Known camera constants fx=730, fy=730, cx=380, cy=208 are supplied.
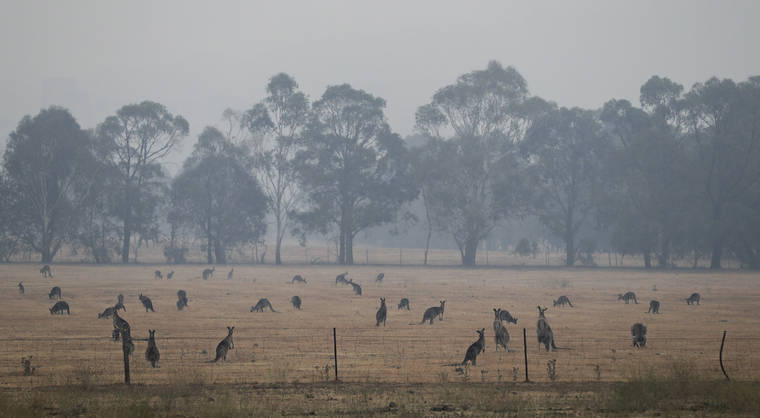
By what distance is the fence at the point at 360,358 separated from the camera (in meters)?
16.8

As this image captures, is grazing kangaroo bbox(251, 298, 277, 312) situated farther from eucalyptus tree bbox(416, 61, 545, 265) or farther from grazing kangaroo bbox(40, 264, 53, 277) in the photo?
eucalyptus tree bbox(416, 61, 545, 265)

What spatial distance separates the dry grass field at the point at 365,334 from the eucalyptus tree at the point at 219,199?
2836 cm

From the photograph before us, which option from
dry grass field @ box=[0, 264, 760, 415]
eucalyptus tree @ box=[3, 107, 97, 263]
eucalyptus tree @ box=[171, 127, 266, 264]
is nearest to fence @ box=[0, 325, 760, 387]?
dry grass field @ box=[0, 264, 760, 415]

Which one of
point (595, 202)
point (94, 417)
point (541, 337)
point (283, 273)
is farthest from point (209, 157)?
point (94, 417)

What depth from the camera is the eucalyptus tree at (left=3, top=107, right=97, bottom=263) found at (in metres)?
75.9

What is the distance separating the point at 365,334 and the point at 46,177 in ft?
210

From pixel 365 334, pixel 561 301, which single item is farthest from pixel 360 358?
pixel 561 301

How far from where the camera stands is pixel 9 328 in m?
25.9

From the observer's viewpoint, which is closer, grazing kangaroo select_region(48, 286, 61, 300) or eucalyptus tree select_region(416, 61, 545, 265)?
grazing kangaroo select_region(48, 286, 61, 300)

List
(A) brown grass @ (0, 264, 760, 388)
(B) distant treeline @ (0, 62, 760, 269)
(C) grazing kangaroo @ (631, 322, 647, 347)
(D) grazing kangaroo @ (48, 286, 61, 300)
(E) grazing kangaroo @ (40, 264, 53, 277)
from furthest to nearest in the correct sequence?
(B) distant treeline @ (0, 62, 760, 269), (E) grazing kangaroo @ (40, 264, 53, 277), (D) grazing kangaroo @ (48, 286, 61, 300), (C) grazing kangaroo @ (631, 322, 647, 347), (A) brown grass @ (0, 264, 760, 388)

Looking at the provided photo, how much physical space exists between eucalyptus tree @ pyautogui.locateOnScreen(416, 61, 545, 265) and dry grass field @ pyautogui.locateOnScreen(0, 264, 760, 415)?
27368 mm

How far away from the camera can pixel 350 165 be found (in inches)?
3250

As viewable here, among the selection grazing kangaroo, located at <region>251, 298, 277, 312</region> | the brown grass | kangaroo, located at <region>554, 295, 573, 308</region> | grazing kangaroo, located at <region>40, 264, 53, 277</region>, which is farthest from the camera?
grazing kangaroo, located at <region>40, 264, 53, 277</region>

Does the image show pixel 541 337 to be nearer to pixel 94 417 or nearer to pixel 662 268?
pixel 94 417
